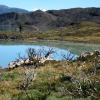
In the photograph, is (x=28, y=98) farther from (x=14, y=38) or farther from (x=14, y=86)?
(x=14, y=38)

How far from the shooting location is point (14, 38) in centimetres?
19812

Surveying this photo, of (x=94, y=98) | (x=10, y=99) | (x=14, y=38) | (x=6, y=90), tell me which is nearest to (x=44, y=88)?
(x=6, y=90)

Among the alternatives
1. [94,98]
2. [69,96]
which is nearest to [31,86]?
[69,96]

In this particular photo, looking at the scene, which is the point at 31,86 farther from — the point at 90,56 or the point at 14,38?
the point at 14,38

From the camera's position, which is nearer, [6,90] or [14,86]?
[6,90]

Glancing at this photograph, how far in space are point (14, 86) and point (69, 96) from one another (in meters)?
5.48

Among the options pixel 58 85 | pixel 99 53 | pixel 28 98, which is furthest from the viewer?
pixel 99 53

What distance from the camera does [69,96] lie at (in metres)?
12.7

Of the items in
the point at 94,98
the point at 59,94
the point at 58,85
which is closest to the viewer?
the point at 94,98

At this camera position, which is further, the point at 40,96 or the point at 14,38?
the point at 14,38

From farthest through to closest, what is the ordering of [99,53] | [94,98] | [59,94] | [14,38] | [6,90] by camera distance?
[14,38] < [99,53] < [6,90] < [59,94] < [94,98]

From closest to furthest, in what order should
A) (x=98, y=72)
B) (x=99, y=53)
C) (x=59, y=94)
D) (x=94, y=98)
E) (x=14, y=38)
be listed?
(x=94, y=98) < (x=59, y=94) < (x=98, y=72) < (x=99, y=53) < (x=14, y=38)

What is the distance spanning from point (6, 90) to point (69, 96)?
442 cm

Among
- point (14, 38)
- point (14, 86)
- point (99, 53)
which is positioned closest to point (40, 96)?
point (14, 86)
